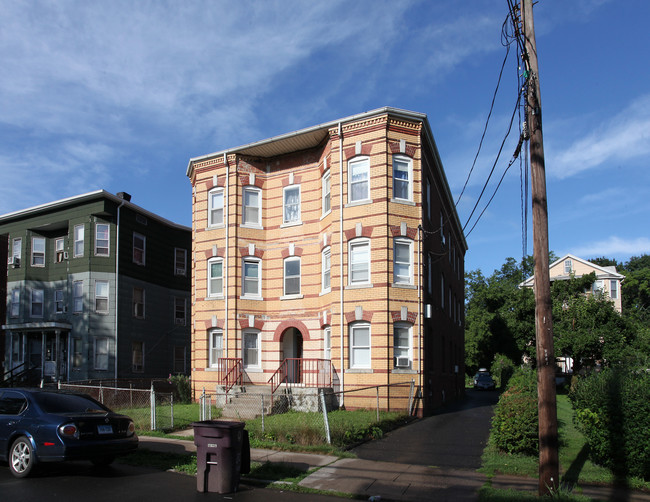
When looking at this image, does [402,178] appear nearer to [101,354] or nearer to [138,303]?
[138,303]

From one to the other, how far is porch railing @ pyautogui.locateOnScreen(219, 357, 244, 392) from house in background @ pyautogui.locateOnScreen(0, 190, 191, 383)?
9713mm

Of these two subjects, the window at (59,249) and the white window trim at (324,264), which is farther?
the window at (59,249)

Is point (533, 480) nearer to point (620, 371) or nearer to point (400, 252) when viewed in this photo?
point (620, 371)

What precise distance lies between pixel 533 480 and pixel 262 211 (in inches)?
671

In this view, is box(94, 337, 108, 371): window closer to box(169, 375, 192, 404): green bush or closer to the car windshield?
box(169, 375, 192, 404): green bush

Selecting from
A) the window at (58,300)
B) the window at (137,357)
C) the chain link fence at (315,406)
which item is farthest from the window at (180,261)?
the chain link fence at (315,406)

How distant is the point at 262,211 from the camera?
24.7 meters

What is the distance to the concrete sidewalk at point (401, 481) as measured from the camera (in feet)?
29.8

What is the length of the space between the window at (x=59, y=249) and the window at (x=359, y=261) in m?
19.7

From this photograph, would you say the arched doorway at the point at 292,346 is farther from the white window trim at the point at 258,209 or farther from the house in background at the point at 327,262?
the white window trim at the point at 258,209

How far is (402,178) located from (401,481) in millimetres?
13159

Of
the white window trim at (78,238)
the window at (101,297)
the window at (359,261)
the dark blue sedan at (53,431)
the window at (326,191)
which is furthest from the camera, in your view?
the white window trim at (78,238)

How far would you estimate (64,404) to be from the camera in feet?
35.3

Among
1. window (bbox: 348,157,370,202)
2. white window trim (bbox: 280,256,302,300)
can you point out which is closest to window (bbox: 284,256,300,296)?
white window trim (bbox: 280,256,302,300)
